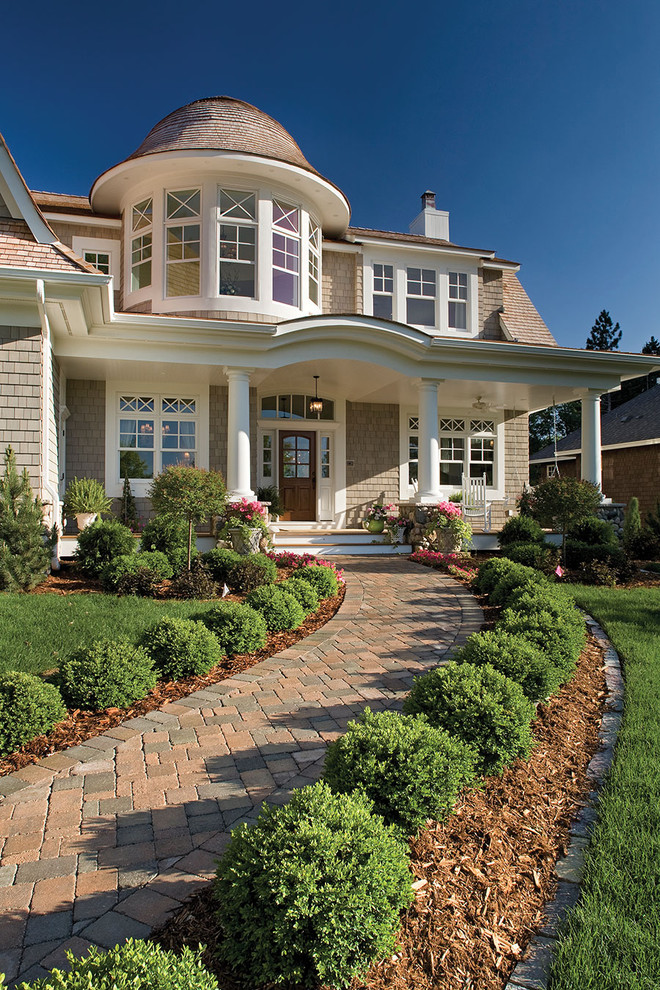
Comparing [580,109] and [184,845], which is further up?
[580,109]

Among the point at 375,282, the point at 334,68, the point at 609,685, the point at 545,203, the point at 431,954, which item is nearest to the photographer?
the point at 431,954

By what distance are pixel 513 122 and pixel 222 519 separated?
1002cm

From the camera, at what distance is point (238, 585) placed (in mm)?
7676

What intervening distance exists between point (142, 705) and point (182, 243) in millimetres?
10090

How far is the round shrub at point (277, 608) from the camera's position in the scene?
5.96m

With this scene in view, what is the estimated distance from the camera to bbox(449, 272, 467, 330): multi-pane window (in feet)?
48.2

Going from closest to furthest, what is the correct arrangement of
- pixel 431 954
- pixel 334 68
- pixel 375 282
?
pixel 431 954
pixel 334 68
pixel 375 282

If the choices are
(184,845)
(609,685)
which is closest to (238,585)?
(609,685)

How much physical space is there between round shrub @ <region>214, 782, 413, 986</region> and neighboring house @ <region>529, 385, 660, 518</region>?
20.0 metres

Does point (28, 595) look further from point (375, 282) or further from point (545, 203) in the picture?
point (545, 203)

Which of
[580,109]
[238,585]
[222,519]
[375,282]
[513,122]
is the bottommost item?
[238,585]

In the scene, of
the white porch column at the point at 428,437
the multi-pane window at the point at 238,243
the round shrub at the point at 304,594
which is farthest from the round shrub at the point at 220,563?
the multi-pane window at the point at 238,243

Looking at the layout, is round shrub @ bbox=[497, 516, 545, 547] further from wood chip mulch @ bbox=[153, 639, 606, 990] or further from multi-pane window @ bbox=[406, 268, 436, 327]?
wood chip mulch @ bbox=[153, 639, 606, 990]

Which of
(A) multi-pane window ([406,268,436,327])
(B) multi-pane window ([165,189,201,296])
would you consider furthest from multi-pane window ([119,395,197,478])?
(A) multi-pane window ([406,268,436,327])
